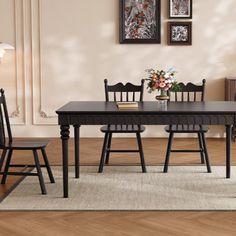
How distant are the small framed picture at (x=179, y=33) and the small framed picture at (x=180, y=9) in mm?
95

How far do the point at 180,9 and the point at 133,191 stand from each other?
11.7 feet

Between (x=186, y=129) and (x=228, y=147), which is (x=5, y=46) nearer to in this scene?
(x=186, y=129)

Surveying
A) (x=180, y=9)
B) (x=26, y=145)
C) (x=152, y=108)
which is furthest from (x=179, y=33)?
(x=26, y=145)

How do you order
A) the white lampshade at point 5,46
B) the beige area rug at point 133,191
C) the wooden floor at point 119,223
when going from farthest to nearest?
1. the white lampshade at point 5,46
2. the beige area rug at point 133,191
3. the wooden floor at point 119,223

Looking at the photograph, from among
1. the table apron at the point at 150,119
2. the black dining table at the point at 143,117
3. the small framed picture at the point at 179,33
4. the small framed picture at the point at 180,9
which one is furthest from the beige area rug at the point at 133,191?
the small framed picture at the point at 180,9

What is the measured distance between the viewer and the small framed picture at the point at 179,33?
766 centimetres

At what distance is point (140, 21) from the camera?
25.1ft

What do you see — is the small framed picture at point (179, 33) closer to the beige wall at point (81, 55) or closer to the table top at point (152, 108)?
the beige wall at point (81, 55)

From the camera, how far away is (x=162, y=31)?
7727 millimetres

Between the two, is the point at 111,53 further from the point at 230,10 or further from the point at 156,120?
the point at 156,120

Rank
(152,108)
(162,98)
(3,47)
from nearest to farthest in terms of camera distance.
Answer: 1. (152,108)
2. (162,98)
3. (3,47)

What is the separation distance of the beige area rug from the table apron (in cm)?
60

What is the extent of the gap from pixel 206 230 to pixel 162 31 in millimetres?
4398

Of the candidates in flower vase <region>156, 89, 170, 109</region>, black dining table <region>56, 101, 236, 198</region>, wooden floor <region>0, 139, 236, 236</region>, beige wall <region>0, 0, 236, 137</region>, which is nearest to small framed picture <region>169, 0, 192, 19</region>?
beige wall <region>0, 0, 236, 137</region>
